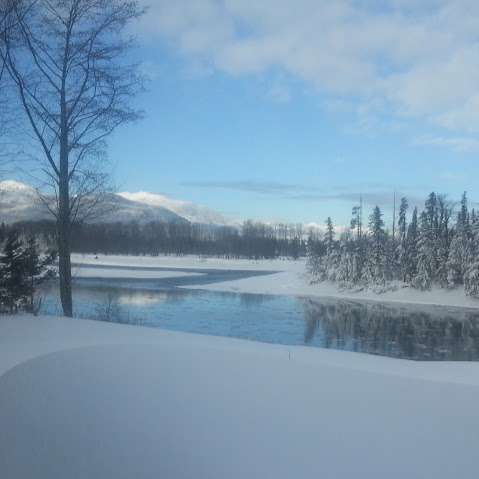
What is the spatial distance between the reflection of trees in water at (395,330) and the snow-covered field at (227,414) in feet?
37.6

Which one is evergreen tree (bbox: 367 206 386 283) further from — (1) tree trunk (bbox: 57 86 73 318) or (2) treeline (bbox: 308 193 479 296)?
(1) tree trunk (bbox: 57 86 73 318)

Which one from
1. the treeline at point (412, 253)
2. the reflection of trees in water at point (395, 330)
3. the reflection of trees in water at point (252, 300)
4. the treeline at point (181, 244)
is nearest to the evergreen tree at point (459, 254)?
the treeline at point (412, 253)

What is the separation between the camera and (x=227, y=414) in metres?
3.58

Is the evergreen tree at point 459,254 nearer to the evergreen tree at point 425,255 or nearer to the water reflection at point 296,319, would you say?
the evergreen tree at point 425,255

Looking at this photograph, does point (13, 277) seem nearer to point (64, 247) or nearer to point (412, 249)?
point (64, 247)

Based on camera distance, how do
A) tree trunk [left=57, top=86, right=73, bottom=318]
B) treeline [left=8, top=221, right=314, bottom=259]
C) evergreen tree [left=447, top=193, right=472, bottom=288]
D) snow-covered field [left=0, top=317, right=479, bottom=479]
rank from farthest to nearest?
treeline [left=8, top=221, right=314, bottom=259], evergreen tree [left=447, top=193, right=472, bottom=288], tree trunk [left=57, top=86, right=73, bottom=318], snow-covered field [left=0, top=317, right=479, bottom=479]

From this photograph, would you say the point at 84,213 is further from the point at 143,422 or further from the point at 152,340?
the point at 143,422

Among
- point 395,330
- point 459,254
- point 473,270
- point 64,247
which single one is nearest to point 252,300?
point 395,330

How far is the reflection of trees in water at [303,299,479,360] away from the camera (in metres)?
15.8

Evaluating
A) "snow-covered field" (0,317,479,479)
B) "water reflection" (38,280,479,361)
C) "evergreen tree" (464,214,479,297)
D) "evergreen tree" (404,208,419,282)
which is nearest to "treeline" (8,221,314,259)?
"evergreen tree" (404,208,419,282)

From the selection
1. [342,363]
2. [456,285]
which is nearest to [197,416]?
[342,363]

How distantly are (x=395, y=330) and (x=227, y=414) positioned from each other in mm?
18303

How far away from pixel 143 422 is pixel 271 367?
1.41 m

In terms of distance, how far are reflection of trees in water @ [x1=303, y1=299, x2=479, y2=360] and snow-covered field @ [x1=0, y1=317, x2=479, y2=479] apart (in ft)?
37.6
